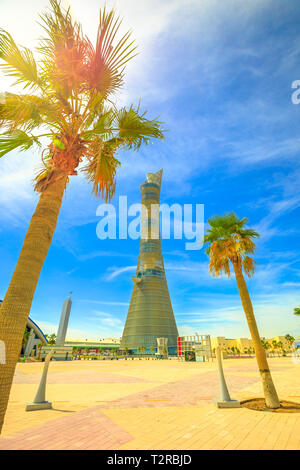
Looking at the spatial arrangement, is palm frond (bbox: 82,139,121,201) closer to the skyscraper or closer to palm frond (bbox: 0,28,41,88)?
palm frond (bbox: 0,28,41,88)

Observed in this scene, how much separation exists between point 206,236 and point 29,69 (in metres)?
7.86

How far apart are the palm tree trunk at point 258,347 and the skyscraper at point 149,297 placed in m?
71.2

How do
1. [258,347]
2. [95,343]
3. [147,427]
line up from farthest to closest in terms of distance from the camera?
[95,343]
[258,347]
[147,427]

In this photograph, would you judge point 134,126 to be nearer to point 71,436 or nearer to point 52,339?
point 71,436

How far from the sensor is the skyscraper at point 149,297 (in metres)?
75.7

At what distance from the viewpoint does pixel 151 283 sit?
80438 mm

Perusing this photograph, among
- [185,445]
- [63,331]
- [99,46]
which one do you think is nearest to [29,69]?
[99,46]

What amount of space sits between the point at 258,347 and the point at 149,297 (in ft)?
241

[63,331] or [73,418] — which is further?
[63,331]

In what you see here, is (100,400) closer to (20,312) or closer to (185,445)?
(185,445)

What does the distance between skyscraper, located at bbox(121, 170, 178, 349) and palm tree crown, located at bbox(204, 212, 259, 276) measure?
232 feet

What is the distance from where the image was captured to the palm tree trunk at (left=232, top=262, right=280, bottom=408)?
24.7ft

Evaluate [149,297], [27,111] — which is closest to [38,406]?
[27,111]

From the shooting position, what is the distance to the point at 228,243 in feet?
30.6
